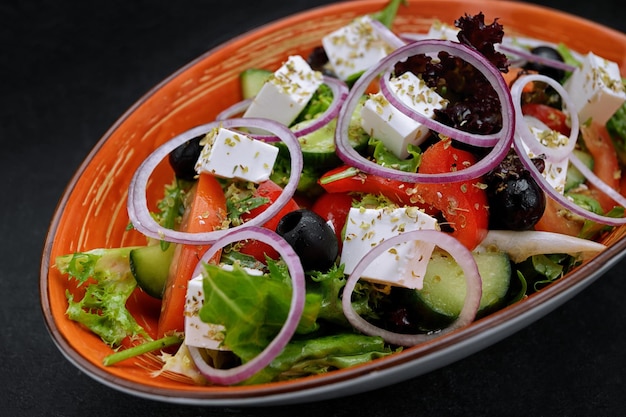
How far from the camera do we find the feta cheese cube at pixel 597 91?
2.42 m

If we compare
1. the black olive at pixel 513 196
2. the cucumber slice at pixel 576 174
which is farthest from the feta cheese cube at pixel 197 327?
the cucumber slice at pixel 576 174

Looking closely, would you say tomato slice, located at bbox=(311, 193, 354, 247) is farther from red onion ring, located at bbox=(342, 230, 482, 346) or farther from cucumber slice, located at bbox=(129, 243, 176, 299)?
cucumber slice, located at bbox=(129, 243, 176, 299)

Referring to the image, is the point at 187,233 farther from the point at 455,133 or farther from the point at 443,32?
the point at 443,32

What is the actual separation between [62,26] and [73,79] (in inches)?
13.6

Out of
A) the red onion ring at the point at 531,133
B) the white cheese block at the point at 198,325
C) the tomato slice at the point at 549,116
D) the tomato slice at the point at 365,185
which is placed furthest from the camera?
the tomato slice at the point at 549,116

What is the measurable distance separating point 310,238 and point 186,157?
0.63 meters

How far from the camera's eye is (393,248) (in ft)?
6.32

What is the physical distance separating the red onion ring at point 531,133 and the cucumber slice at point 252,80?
0.97 meters

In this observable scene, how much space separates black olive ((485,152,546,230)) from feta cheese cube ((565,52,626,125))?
522 mm

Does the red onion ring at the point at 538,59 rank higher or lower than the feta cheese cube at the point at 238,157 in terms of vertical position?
higher

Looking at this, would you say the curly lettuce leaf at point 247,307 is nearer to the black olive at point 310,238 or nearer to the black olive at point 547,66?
the black olive at point 310,238

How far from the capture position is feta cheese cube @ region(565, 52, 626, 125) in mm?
2420

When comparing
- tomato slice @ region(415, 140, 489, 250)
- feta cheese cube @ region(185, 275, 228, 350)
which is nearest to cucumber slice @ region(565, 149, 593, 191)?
tomato slice @ region(415, 140, 489, 250)

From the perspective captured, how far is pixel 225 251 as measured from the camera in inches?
81.2
